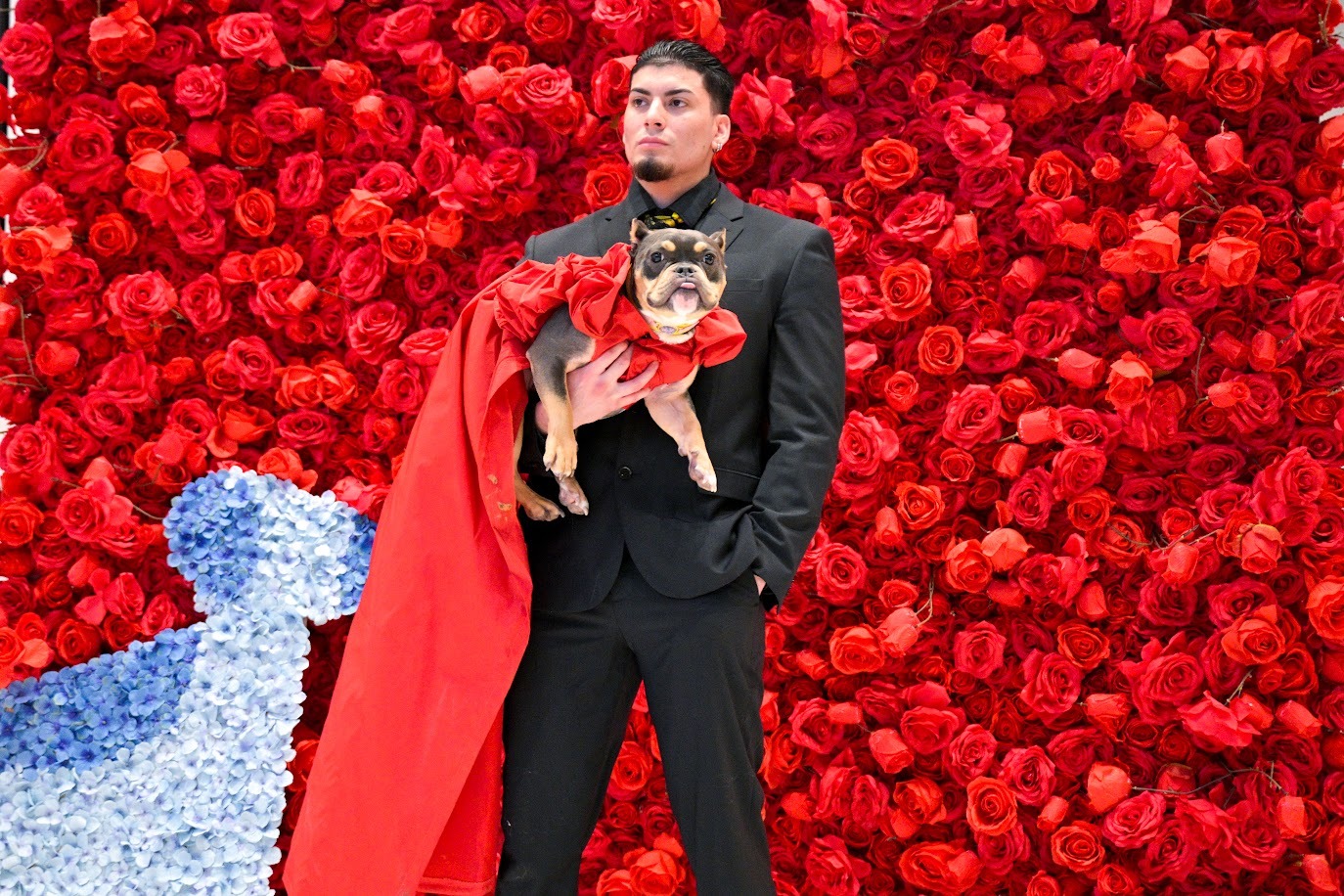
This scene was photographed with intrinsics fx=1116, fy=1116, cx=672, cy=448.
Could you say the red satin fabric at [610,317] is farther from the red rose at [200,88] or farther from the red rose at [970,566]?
the red rose at [200,88]

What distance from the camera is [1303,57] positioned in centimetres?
270

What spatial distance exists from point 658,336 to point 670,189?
0.46 metres

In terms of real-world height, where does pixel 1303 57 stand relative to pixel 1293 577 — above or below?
above

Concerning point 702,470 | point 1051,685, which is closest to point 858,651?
point 1051,685

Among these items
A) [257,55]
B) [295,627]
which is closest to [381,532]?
[295,627]

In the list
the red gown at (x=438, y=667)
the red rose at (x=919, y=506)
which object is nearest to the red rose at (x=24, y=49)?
the red gown at (x=438, y=667)

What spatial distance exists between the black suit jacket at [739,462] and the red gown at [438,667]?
128 millimetres

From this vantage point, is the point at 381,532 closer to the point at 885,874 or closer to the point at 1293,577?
the point at 885,874

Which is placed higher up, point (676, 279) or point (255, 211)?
point (676, 279)

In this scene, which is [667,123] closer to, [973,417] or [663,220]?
[663,220]

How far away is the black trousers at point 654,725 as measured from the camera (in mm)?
1888

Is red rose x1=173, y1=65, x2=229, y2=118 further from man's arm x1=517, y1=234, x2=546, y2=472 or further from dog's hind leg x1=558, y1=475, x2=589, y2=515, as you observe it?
dog's hind leg x1=558, y1=475, x2=589, y2=515

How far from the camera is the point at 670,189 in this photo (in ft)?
7.00

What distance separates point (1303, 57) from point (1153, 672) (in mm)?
1535
